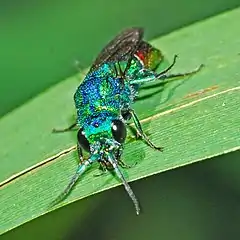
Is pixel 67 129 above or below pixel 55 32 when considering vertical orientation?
below

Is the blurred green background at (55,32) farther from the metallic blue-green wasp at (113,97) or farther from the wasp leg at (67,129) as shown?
the wasp leg at (67,129)

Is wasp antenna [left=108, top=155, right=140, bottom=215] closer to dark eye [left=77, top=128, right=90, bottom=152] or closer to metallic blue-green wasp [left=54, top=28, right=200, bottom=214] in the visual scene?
metallic blue-green wasp [left=54, top=28, right=200, bottom=214]

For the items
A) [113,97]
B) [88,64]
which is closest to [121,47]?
[88,64]

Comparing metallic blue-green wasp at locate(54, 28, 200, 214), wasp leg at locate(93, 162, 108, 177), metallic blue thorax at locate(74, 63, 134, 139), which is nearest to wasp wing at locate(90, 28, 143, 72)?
metallic blue-green wasp at locate(54, 28, 200, 214)

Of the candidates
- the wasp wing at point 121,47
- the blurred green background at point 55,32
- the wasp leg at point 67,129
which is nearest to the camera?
the wasp leg at point 67,129

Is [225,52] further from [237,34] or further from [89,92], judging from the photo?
[89,92]

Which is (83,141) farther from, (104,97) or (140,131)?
(104,97)

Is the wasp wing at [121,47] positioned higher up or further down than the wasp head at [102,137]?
further down

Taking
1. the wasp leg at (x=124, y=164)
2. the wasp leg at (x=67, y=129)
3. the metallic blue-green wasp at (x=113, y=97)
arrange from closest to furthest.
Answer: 1. the wasp leg at (x=124, y=164)
2. the metallic blue-green wasp at (x=113, y=97)
3. the wasp leg at (x=67, y=129)

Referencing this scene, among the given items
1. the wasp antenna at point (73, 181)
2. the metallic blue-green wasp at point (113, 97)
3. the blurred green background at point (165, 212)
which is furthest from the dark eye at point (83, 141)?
the blurred green background at point (165, 212)
